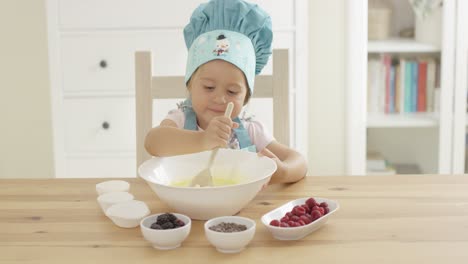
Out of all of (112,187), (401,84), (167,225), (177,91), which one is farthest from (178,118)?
(401,84)

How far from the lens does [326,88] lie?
296 cm

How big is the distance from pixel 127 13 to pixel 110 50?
6.5 inches

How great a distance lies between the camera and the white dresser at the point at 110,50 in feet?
8.76

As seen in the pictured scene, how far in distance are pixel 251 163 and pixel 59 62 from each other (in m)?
1.54

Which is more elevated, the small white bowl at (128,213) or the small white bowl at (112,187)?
the small white bowl at (112,187)

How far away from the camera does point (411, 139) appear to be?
3.01m

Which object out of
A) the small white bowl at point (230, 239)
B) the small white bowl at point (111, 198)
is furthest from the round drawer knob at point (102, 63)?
the small white bowl at point (230, 239)

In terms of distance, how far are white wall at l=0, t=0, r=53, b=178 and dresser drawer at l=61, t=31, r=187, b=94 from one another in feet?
0.94

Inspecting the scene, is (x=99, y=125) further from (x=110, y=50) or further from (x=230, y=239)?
(x=230, y=239)

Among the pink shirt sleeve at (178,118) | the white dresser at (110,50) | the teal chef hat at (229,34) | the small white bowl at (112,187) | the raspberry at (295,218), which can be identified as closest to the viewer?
the raspberry at (295,218)

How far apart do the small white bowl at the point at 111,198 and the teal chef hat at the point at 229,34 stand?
1.17 feet

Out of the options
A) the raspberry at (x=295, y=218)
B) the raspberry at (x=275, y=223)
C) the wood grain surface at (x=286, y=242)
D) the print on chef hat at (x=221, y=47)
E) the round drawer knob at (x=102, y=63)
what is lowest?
the wood grain surface at (x=286, y=242)

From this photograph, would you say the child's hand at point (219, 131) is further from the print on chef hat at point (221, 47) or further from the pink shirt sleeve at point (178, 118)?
the pink shirt sleeve at point (178, 118)

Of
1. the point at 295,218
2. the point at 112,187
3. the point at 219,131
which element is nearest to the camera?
the point at 295,218
